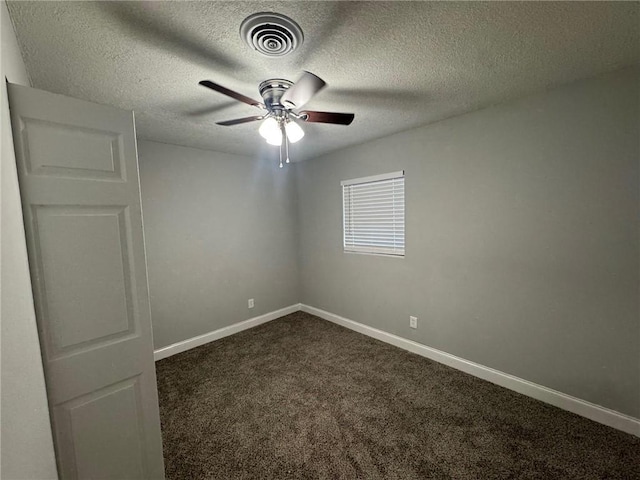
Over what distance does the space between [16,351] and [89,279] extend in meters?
0.39

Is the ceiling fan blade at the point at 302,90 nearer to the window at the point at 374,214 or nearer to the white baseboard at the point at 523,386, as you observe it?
the window at the point at 374,214

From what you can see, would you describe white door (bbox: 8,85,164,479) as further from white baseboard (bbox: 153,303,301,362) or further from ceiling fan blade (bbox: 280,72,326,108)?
white baseboard (bbox: 153,303,301,362)

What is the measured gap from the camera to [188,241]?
122 inches

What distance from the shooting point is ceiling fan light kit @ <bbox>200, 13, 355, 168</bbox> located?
121 cm

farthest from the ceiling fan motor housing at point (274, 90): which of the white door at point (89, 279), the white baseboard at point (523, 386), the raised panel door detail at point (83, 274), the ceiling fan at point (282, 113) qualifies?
the white baseboard at point (523, 386)

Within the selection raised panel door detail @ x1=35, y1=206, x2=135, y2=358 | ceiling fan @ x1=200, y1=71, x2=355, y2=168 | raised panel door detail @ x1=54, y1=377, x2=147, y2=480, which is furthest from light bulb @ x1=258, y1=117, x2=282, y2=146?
raised panel door detail @ x1=54, y1=377, x2=147, y2=480

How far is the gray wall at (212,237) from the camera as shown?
9.46 feet

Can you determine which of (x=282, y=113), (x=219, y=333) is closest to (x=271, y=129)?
(x=282, y=113)

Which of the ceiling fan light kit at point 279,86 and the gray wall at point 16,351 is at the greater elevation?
the ceiling fan light kit at point 279,86

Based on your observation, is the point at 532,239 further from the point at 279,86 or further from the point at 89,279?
the point at 89,279

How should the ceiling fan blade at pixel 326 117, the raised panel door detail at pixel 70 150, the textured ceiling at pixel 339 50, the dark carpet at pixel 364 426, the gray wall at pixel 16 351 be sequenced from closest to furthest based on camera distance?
the gray wall at pixel 16 351 < the raised panel door detail at pixel 70 150 < the textured ceiling at pixel 339 50 < the dark carpet at pixel 364 426 < the ceiling fan blade at pixel 326 117

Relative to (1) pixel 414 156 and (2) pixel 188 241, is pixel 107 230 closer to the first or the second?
(2) pixel 188 241

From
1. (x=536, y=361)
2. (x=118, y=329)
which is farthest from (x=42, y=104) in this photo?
(x=536, y=361)

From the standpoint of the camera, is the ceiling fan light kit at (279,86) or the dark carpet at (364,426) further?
the dark carpet at (364,426)
